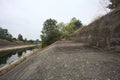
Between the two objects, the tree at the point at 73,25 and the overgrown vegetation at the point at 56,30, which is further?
the tree at the point at 73,25

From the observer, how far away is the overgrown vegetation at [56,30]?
33.4 m

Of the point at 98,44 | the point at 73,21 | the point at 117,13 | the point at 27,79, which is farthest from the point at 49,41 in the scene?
the point at 27,79

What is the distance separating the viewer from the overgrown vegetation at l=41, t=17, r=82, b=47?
3340cm

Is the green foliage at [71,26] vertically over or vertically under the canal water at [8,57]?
over

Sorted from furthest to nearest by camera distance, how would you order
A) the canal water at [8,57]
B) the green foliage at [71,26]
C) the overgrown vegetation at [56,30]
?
the green foliage at [71,26] → the overgrown vegetation at [56,30] → the canal water at [8,57]

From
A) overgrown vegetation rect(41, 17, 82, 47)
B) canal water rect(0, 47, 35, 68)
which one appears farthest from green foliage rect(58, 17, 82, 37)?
canal water rect(0, 47, 35, 68)

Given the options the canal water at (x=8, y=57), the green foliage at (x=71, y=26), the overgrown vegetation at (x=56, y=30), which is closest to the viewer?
the canal water at (x=8, y=57)

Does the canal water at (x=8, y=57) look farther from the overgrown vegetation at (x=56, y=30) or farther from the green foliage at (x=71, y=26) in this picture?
the green foliage at (x=71, y=26)

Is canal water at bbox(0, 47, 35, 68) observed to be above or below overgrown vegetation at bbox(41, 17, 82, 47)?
below

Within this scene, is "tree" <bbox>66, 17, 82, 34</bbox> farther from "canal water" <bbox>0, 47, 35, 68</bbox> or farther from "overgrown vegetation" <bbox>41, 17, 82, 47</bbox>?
"canal water" <bbox>0, 47, 35, 68</bbox>

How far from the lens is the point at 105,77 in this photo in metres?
4.27

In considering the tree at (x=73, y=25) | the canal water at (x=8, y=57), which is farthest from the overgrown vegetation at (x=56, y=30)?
the canal water at (x=8, y=57)

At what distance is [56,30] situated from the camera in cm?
3744

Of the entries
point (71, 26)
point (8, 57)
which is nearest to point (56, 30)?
point (71, 26)
